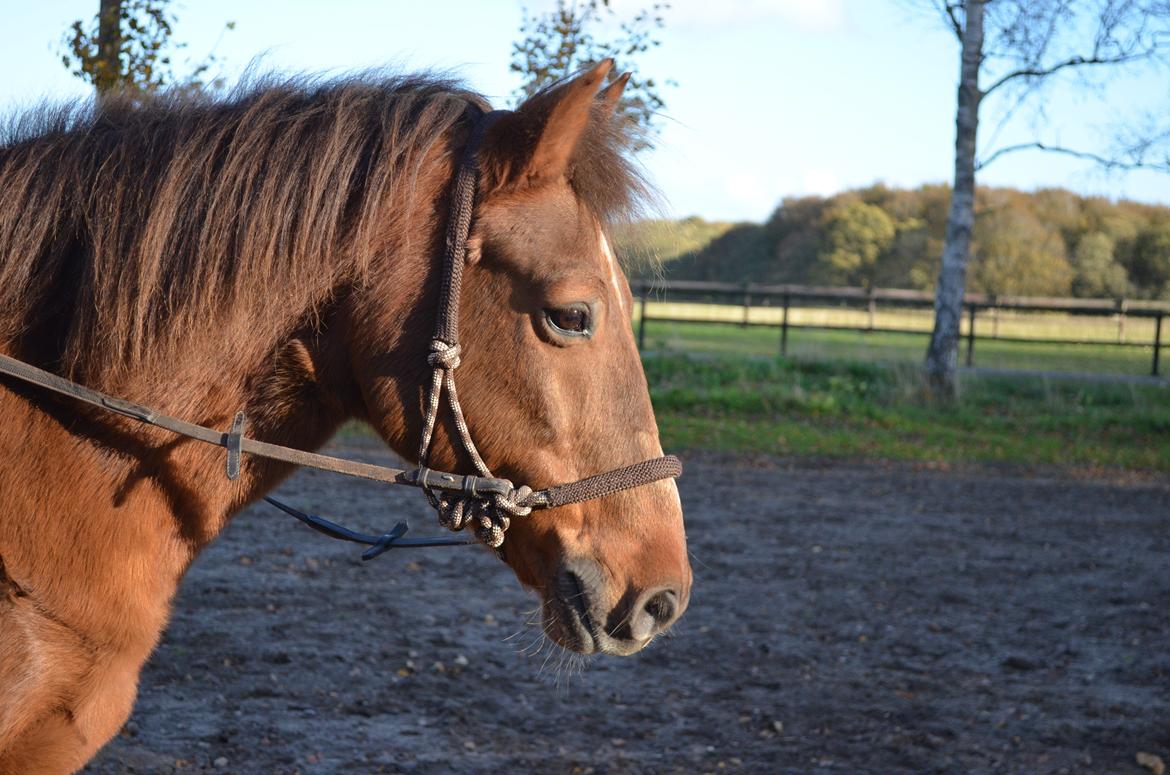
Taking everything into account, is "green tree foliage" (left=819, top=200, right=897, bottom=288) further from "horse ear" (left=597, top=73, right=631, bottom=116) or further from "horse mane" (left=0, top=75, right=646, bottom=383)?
"horse mane" (left=0, top=75, right=646, bottom=383)

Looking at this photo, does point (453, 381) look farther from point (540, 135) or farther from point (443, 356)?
point (540, 135)

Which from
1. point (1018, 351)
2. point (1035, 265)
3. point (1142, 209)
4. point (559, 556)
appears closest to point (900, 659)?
point (559, 556)

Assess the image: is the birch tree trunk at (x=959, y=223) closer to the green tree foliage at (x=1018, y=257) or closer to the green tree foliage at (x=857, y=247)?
the green tree foliage at (x=1018, y=257)

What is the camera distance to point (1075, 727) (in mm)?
4410

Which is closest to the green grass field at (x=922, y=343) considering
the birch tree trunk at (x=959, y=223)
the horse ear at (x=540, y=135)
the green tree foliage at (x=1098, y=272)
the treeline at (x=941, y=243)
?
the birch tree trunk at (x=959, y=223)

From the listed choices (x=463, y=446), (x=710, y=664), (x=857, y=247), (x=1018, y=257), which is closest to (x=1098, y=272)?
(x=1018, y=257)

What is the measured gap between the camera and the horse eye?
1.96m

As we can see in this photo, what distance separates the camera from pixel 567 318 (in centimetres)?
196

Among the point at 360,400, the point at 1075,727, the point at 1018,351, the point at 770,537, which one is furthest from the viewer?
the point at 1018,351

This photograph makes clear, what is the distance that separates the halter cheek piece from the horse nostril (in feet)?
0.76

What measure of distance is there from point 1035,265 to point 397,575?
110 feet

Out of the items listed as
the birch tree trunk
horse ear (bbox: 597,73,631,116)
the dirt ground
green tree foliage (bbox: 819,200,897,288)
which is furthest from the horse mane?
green tree foliage (bbox: 819,200,897,288)

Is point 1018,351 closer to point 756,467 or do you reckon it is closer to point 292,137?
point 756,467


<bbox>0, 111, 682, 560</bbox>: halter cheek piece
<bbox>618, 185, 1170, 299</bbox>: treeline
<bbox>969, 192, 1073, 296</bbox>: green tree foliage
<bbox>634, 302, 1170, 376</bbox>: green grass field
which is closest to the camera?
<bbox>0, 111, 682, 560</bbox>: halter cheek piece
